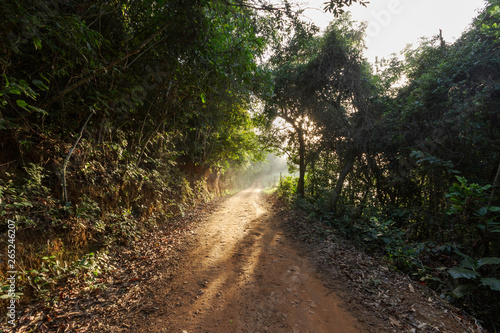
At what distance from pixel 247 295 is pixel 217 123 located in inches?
297

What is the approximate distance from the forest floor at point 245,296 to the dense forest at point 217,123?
1.91 ft

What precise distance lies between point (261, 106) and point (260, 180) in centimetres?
4515

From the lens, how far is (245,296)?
336cm

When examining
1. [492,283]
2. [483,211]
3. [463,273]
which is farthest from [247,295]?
[483,211]

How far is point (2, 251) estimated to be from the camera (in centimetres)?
277

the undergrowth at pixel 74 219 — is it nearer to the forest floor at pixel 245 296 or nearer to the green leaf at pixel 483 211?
the forest floor at pixel 245 296

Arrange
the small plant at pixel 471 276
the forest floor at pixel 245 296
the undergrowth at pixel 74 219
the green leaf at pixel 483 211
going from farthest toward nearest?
1. the green leaf at pixel 483 211
2. the small plant at pixel 471 276
3. the undergrowth at pixel 74 219
4. the forest floor at pixel 245 296

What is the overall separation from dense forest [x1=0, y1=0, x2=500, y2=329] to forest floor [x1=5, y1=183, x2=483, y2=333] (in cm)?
58

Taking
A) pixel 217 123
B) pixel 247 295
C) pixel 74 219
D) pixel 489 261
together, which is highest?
pixel 217 123

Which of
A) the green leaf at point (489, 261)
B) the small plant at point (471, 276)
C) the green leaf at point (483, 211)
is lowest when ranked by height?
the small plant at point (471, 276)

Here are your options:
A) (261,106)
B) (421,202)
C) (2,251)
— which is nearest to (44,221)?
(2,251)

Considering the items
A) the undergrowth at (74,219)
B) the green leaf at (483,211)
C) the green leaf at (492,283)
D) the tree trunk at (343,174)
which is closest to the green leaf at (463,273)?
the green leaf at (492,283)

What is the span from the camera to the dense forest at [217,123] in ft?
10.8

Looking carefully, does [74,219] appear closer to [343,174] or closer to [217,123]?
[217,123]
